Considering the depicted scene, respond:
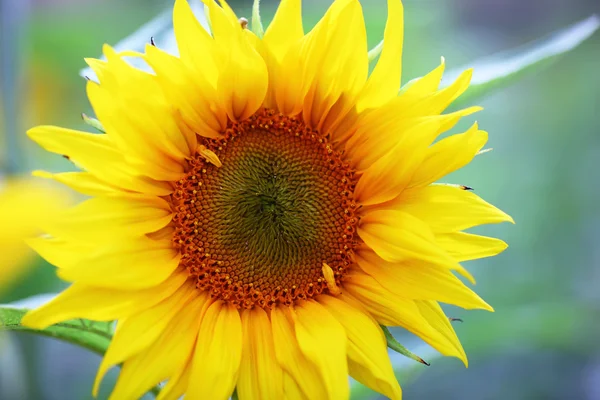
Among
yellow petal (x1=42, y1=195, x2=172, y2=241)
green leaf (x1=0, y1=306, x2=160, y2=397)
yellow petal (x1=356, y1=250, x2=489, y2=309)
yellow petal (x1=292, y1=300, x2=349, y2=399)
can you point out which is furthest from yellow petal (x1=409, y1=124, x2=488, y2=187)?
green leaf (x1=0, y1=306, x2=160, y2=397)

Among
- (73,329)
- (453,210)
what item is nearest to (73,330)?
(73,329)

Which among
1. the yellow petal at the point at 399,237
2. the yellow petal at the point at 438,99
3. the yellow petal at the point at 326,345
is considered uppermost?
the yellow petal at the point at 438,99

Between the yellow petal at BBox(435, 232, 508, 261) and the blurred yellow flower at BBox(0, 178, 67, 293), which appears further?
the blurred yellow flower at BBox(0, 178, 67, 293)

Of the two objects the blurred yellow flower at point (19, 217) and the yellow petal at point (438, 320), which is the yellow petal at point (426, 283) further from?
the blurred yellow flower at point (19, 217)

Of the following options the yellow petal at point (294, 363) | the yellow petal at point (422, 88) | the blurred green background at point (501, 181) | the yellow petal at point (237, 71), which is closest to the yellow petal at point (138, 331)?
Result: the yellow petal at point (294, 363)

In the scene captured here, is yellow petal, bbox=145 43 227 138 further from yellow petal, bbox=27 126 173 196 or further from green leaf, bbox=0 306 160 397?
green leaf, bbox=0 306 160 397

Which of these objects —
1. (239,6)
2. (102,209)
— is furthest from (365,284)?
(239,6)
